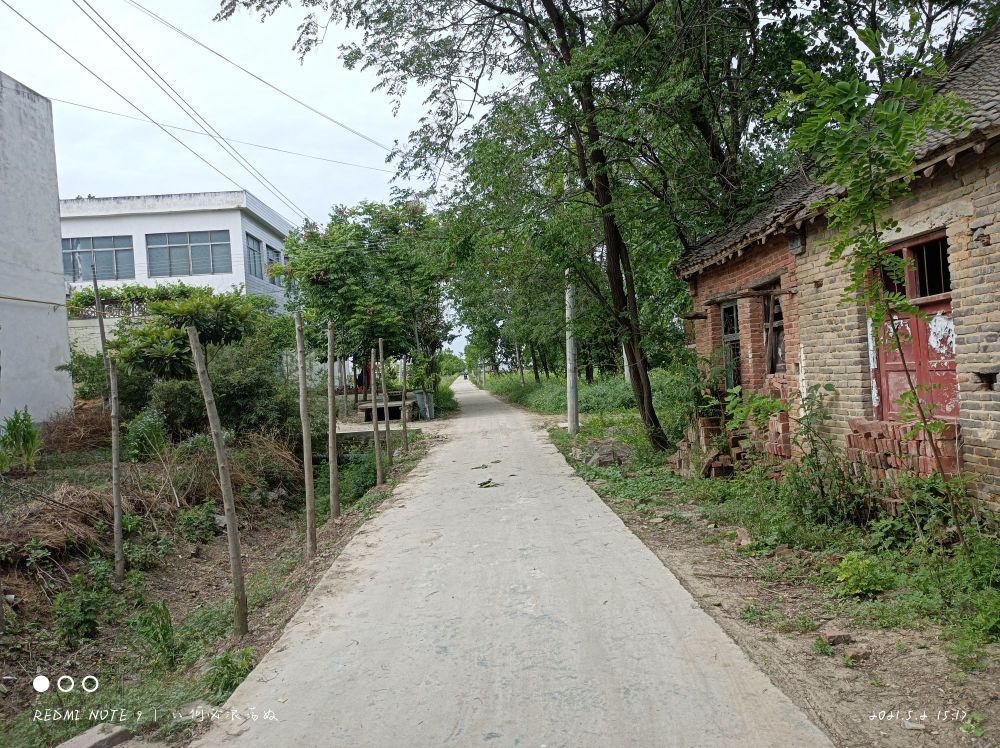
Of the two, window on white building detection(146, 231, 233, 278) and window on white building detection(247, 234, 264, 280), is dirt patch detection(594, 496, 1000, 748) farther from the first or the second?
window on white building detection(247, 234, 264, 280)

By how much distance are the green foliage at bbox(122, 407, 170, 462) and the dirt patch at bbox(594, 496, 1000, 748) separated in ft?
29.5

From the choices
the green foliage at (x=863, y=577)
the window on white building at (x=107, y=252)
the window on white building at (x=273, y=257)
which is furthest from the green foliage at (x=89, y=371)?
the window on white building at (x=273, y=257)

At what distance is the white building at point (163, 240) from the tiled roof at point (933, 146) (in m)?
21.1

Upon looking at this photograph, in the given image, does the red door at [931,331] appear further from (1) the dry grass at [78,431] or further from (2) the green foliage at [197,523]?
(1) the dry grass at [78,431]

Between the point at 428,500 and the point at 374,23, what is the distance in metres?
8.12

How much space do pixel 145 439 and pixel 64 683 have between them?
6.73 metres

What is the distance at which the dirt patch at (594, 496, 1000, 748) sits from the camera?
3.17 metres

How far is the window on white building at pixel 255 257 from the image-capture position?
28.3 metres

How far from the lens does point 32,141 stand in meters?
14.5

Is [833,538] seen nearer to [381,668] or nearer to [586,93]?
[381,668]

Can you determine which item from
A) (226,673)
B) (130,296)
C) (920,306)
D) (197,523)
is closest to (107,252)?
(130,296)

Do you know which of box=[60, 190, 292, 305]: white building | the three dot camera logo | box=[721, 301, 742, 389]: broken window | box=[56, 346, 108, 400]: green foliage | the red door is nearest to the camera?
the three dot camera logo

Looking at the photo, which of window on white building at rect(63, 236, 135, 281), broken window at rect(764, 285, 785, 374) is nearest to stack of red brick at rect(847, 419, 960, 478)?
broken window at rect(764, 285, 785, 374)

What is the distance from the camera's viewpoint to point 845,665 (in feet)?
12.5
